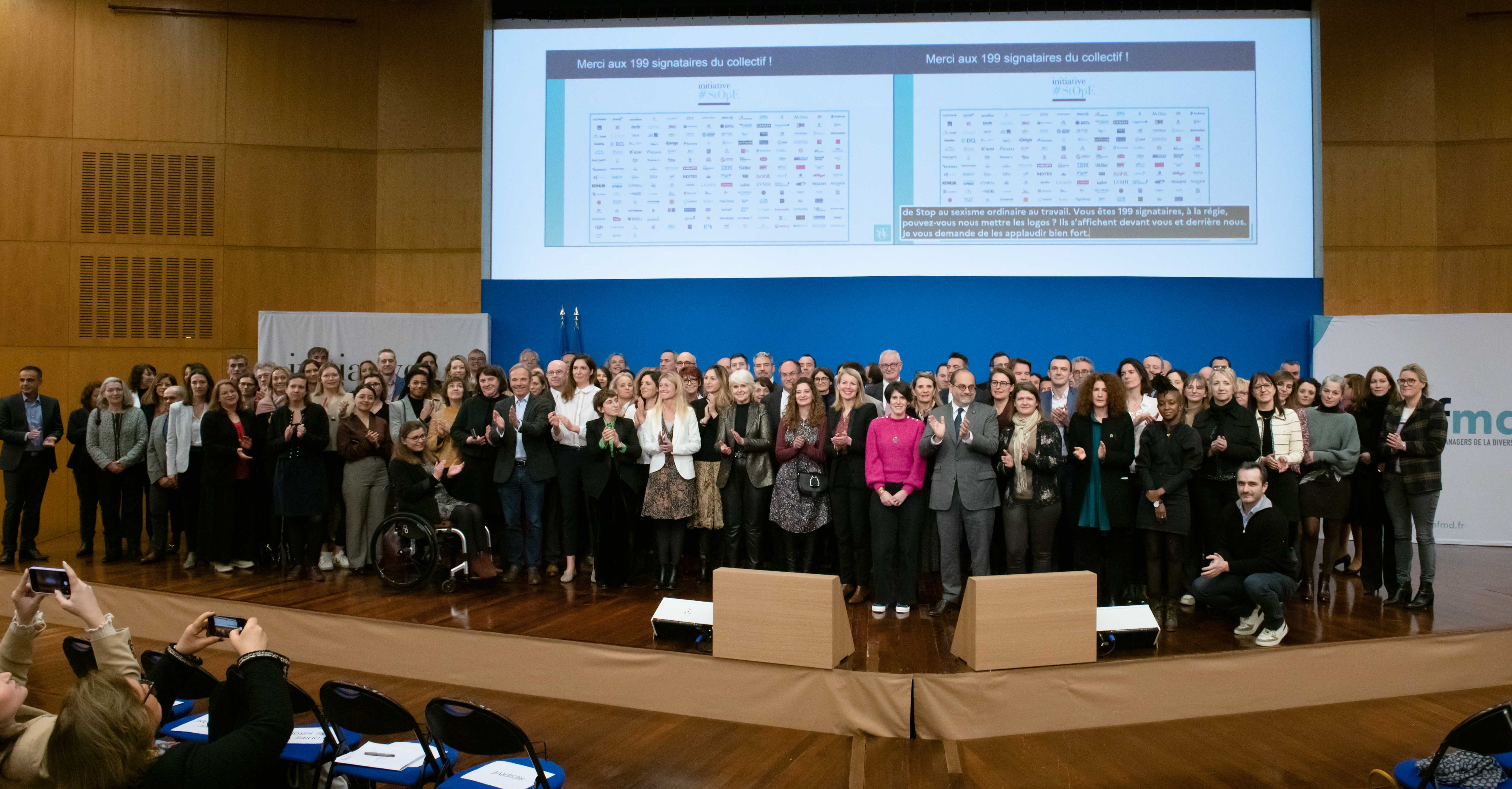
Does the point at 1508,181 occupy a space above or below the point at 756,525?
above

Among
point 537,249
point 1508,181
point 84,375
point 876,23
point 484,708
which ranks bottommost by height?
point 484,708

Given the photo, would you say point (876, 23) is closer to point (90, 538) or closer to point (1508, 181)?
point (1508, 181)

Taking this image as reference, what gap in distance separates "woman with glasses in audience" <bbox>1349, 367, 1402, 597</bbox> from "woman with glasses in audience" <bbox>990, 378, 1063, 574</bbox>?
189 centimetres

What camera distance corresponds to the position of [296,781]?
2.62 metres

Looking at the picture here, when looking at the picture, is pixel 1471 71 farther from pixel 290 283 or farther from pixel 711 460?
pixel 290 283

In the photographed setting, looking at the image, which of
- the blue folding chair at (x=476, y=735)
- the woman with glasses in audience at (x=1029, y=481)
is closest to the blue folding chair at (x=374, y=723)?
the blue folding chair at (x=476, y=735)

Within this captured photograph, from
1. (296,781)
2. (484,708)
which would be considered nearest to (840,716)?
(484,708)

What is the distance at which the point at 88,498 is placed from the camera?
632 cm

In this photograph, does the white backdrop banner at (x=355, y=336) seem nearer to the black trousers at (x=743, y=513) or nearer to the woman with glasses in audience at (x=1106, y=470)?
the black trousers at (x=743, y=513)

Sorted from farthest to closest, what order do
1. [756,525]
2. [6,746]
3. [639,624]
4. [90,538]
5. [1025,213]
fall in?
[1025,213] → [90,538] → [756,525] → [639,624] → [6,746]

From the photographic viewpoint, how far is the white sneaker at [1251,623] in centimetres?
436

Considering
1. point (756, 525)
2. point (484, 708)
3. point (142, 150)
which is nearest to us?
point (484, 708)

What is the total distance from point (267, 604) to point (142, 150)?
17.7ft

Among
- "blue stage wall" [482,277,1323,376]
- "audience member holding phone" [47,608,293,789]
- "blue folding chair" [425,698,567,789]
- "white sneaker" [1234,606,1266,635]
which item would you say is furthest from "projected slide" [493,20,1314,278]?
"audience member holding phone" [47,608,293,789]
